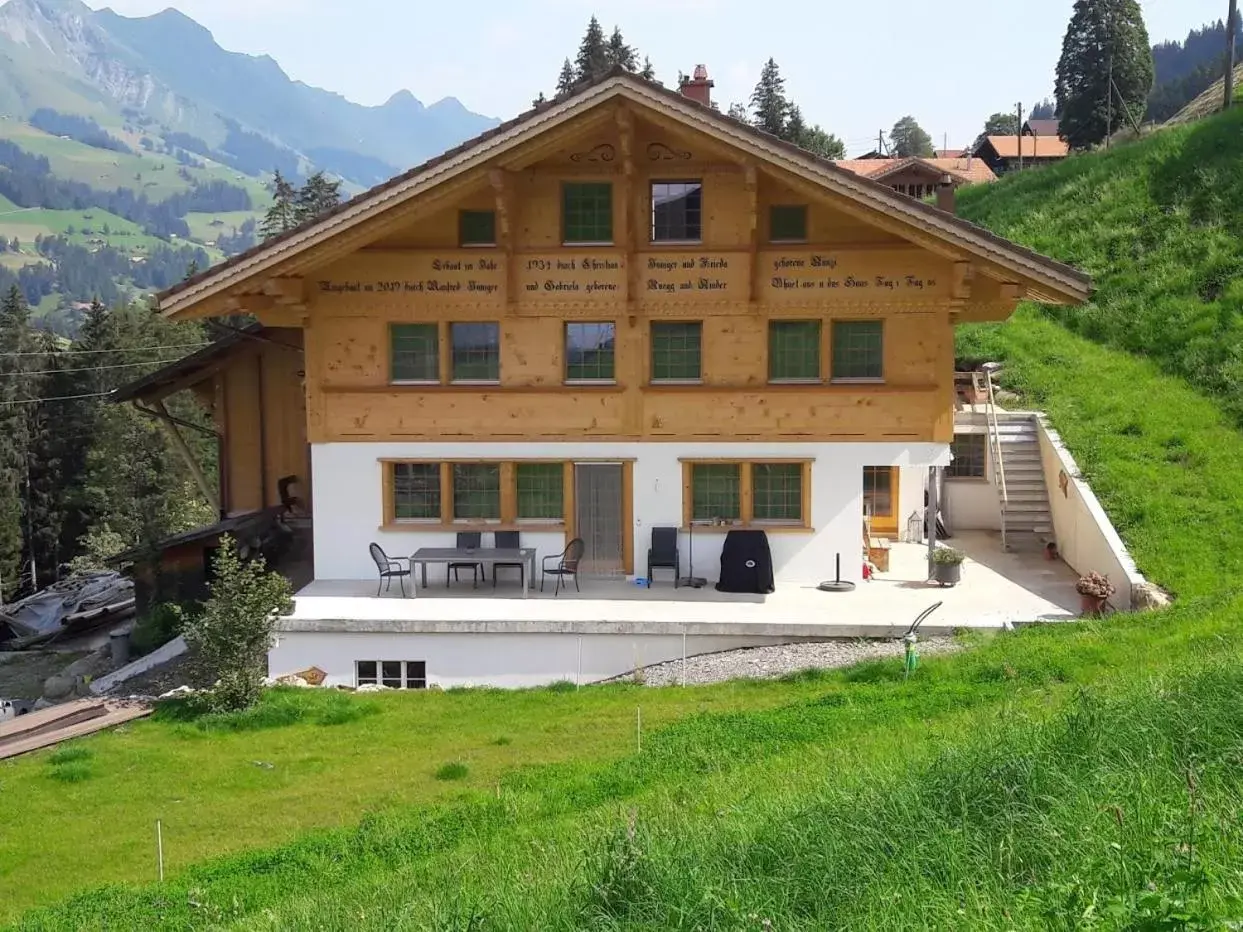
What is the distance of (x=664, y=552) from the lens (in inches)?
732

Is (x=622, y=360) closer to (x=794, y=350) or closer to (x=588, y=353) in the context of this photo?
(x=588, y=353)

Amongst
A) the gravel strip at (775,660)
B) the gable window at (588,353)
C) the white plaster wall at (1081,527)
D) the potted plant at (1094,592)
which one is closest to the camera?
the gravel strip at (775,660)

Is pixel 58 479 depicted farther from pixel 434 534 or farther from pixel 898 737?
pixel 898 737

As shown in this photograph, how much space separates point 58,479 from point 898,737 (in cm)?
5768

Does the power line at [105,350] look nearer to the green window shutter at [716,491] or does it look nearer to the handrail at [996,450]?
the handrail at [996,450]

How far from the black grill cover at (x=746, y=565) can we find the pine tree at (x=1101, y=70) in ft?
168

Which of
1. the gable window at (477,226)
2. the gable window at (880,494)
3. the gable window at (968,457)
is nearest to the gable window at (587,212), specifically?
the gable window at (477,226)

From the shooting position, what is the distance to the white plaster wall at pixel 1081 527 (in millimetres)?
17109

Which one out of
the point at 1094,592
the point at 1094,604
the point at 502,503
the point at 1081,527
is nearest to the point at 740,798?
the point at 1094,592

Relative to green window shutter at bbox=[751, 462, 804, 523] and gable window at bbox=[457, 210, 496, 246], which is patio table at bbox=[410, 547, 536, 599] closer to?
green window shutter at bbox=[751, 462, 804, 523]

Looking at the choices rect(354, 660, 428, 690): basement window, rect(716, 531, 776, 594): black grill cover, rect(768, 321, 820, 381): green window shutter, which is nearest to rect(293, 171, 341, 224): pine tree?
rect(768, 321, 820, 381): green window shutter

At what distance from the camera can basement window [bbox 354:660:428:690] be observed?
1633cm

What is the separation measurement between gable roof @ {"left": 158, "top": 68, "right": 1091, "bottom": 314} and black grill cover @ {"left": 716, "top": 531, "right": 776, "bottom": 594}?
5.39m

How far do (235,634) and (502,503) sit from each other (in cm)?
548
